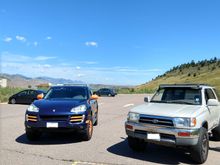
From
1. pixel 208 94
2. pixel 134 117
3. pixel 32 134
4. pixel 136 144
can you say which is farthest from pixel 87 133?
pixel 208 94

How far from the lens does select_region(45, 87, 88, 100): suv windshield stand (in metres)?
9.77

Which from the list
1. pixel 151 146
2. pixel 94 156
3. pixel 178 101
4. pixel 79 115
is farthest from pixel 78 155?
pixel 178 101

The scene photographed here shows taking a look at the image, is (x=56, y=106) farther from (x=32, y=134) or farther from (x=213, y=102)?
(x=213, y=102)

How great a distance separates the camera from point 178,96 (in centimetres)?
805

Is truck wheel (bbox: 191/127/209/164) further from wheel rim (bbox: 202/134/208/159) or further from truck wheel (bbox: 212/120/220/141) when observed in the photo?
truck wheel (bbox: 212/120/220/141)

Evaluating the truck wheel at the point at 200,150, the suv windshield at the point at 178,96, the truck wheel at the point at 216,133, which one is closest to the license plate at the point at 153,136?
the truck wheel at the point at 200,150

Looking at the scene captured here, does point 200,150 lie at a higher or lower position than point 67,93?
lower

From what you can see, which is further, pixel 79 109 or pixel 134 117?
pixel 79 109

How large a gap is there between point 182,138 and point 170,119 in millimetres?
462

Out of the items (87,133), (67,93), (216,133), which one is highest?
(67,93)

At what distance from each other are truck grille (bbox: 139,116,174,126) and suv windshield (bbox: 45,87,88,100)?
3348 millimetres

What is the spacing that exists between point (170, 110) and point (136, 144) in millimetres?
1262

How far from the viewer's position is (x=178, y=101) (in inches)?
307

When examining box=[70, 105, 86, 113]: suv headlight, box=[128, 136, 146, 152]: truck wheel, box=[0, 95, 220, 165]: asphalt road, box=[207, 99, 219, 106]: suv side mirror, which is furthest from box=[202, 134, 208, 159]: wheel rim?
box=[70, 105, 86, 113]: suv headlight
